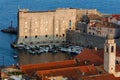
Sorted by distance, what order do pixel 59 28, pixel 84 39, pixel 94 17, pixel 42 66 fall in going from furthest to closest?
1. pixel 94 17
2. pixel 59 28
3. pixel 84 39
4. pixel 42 66

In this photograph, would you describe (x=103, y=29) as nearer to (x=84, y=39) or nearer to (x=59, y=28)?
(x=84, y=39)

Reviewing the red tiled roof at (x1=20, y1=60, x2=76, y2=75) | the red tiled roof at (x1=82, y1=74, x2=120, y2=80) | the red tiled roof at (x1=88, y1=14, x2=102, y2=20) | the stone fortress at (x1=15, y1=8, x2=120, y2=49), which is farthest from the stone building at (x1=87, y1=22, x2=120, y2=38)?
the red tiled roof at (x1=82, y1=74, x2=120, y2=80)

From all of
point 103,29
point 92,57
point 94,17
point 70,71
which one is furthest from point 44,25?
point 70,71

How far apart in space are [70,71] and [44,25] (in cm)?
1932

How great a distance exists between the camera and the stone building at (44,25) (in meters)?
46.1

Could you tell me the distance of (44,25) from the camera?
1842 inches

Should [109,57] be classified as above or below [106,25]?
below

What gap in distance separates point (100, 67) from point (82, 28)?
18506mm

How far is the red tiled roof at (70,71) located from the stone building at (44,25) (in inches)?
699

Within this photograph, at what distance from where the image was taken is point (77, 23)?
47.8 m

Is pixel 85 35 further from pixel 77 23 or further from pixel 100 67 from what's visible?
pixel 100 67

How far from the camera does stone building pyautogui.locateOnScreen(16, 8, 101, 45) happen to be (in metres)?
46.1

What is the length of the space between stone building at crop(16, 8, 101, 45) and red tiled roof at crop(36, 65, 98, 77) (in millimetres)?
17757

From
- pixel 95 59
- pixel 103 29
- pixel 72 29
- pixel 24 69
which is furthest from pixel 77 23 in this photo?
pixel 24 69
